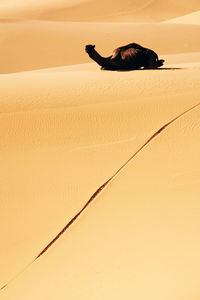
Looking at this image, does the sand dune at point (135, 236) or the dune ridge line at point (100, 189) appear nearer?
the sand dune at point (135, 236)

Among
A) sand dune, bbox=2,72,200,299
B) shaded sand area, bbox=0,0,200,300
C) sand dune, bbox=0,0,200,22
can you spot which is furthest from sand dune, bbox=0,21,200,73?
sand dune, bbox=2,72,200,299

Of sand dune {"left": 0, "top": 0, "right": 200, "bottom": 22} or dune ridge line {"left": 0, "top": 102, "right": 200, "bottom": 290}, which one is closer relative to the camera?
dune ridge line {"left": 0, "top": 102, "right": 200, "bottom": 290}

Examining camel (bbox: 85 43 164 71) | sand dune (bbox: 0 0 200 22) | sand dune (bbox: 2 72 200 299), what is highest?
sand dune (bbox: 0 0 200 22)

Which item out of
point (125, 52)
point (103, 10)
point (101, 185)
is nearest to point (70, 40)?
point (125, 52)

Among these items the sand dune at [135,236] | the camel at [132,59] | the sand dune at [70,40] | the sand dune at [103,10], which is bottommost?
the sand dune at [135,236]

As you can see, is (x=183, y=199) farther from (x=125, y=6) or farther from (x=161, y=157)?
(x=125, y=6)

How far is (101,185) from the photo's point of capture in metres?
4.43

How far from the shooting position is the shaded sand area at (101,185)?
3312 millimetres

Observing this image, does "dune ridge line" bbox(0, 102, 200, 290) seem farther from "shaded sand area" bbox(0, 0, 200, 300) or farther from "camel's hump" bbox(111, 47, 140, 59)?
"camel's hump" bbox(111, 47, 140, 59)

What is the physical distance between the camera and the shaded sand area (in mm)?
3312

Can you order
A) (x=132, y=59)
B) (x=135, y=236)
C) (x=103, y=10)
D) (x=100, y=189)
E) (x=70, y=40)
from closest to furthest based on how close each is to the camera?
(x=135, y=236), (x=100, y=189), (x=132, y=59), (x=70, y=40), (x=103, y=10)

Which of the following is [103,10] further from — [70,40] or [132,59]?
[132,59]

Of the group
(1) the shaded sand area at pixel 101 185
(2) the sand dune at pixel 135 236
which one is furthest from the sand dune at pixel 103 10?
(2) the sand dune at pixel 135 236

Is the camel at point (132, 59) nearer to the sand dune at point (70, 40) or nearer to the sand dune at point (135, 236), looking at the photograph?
the sand dune at point (135, 236)
